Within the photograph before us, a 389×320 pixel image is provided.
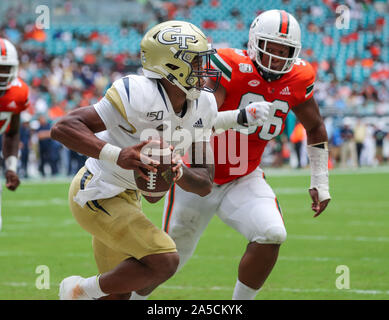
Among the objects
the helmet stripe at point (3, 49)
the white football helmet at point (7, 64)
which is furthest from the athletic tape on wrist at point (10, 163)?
the helmet stripe at point (3, 49)

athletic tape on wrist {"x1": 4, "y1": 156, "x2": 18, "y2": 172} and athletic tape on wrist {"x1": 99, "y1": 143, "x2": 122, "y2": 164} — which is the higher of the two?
athletic tape on wrist {"x1": 99, "y1": 143, "x2": 122, "y2": 164}

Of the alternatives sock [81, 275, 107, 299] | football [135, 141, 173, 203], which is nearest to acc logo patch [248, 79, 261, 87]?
football [135, 141, 173, 203]

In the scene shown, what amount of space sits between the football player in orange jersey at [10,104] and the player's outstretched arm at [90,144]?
2.27 metres

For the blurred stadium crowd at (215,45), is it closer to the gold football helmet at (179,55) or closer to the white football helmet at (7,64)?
the white football helmet at (7,64)

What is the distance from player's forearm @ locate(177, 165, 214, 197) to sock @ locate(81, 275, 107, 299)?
69 cm

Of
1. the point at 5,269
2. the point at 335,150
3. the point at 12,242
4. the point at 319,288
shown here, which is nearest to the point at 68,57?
the point at 335,150

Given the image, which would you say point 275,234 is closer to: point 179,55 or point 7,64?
point 179,55

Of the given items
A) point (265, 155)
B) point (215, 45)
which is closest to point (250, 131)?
point (265, 155)

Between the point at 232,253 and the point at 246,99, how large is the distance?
2.92m

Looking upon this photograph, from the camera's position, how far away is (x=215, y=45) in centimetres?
2114

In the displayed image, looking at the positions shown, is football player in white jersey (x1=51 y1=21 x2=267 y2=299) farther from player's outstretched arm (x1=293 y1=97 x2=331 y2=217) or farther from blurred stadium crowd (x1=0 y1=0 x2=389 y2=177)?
blurred stadium crowd (x1=0 y1=0 x2=389 y2=177)

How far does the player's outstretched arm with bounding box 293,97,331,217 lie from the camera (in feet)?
15.3

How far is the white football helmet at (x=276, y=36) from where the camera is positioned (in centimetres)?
434
